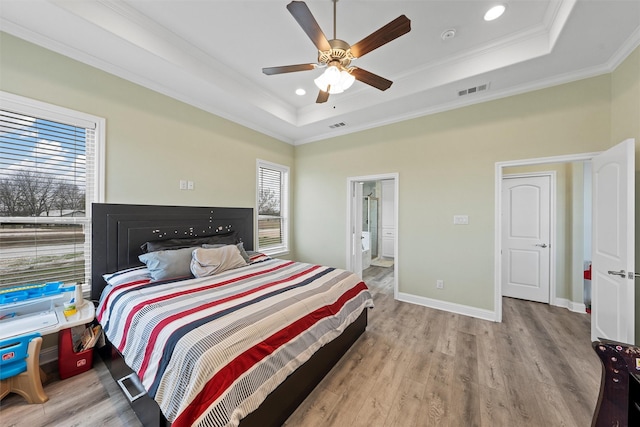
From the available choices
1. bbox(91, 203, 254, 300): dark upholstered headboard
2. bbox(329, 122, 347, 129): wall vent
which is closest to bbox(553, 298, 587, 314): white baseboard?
bbox(329, 122, 347, 129): wall vent

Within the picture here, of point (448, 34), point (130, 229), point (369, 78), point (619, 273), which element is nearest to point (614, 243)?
point (619, 273)

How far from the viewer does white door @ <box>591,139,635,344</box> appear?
1810 mm

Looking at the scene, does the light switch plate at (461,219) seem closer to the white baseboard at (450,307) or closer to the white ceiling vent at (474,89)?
the white baseboard at (450,307)

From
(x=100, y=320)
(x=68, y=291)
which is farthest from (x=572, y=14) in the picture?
(x=68, y=291)

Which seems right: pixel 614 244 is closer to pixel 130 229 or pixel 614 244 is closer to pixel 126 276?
pixel 126 276

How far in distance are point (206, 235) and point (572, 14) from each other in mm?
4229

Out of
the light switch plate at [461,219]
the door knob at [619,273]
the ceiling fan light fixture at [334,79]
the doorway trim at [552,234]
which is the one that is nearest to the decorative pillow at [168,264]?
the ceiling fan light fixture at [334,79]

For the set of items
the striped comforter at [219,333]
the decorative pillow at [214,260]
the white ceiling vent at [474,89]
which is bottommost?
the striped comforter at [219,333]

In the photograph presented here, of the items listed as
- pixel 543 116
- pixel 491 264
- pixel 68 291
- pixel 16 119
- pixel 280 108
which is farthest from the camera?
pixel 280 108

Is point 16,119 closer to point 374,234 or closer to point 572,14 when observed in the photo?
point 572,14

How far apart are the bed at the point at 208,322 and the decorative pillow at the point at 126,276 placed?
16mm

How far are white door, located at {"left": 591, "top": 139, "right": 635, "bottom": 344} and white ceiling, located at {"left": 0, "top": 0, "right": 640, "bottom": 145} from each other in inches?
40.3

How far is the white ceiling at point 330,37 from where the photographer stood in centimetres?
193

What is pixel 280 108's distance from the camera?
12.0ft
